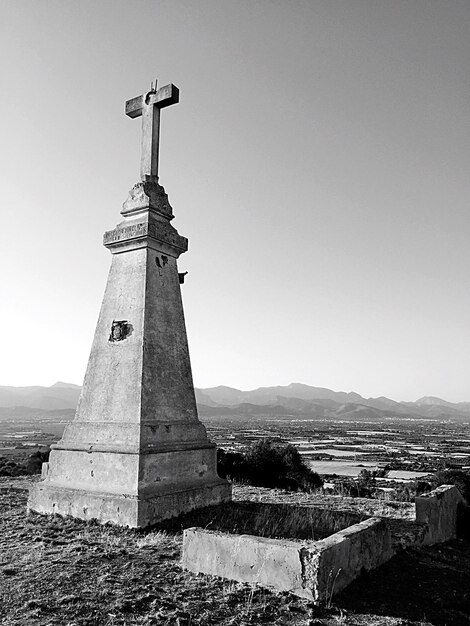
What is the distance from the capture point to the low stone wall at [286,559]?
17.4 feet

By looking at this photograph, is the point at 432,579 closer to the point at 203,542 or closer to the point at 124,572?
the point at 203,542

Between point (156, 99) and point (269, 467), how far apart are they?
16.1m

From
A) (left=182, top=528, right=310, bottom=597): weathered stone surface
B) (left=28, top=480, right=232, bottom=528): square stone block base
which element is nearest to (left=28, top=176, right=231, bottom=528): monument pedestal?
(left=28, top=480, right=232, bottom=528): square stone block base

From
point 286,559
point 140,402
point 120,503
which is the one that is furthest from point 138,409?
point 286,559

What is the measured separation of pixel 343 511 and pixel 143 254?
5.92m

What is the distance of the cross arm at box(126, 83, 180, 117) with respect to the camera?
10484mm

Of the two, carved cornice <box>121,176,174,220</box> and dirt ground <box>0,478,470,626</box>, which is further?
carved cornice <box>121,176,174,220</box>

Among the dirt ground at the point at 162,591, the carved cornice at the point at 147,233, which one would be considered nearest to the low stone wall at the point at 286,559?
the dirt ground at the point at 162,591

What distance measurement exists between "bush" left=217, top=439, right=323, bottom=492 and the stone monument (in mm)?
10082

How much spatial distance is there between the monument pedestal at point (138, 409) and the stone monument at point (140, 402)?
18mm

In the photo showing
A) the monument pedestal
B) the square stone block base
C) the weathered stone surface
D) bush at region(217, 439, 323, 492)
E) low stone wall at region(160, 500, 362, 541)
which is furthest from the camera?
bush at region(217, 439, 323, 492)

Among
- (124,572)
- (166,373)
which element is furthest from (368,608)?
(166,373)

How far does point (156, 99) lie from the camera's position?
10.6 metres

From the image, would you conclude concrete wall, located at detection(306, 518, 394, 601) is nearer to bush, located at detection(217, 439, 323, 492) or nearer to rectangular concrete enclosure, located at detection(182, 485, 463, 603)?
rectangular concrete enclosure, located at detection(182, 485, 463, 603)
